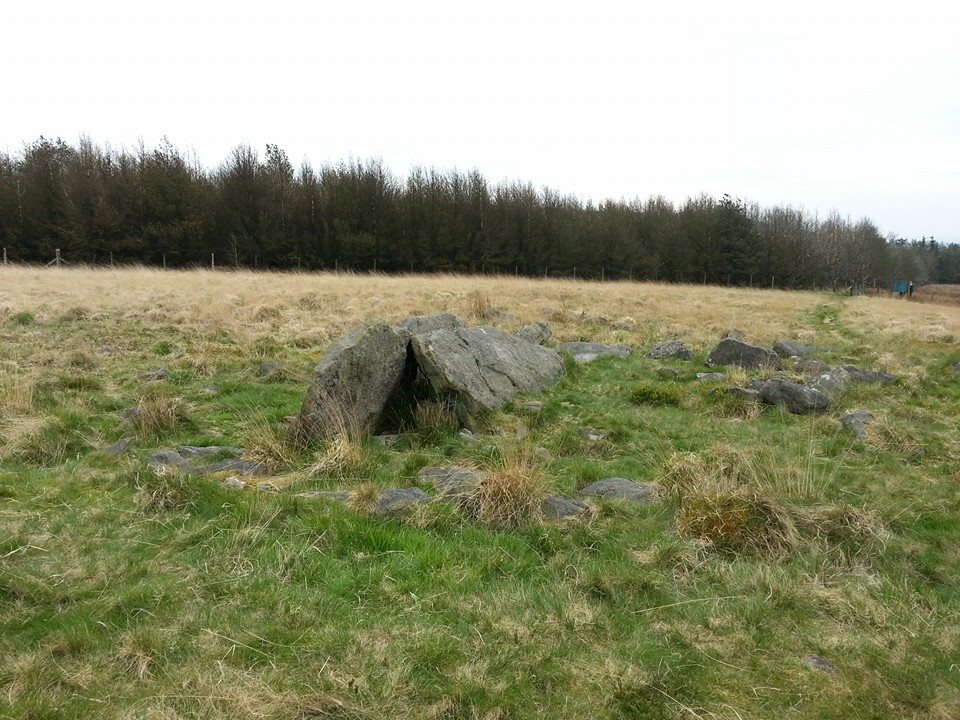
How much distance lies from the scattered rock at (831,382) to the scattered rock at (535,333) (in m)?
5.99

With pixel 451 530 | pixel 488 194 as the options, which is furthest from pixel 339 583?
pixel 488 194

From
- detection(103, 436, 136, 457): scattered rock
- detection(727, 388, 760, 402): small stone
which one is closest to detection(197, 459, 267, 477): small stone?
detection(103, 436, 136, 457): scattered rock

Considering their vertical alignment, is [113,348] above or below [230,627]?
above

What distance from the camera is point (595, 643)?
4.05 m

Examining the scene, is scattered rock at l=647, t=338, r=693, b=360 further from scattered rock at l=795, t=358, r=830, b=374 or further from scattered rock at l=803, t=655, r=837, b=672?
scattered rock at l=803, t=655, r=837, b=672

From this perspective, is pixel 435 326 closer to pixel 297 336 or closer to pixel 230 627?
pixel 297 336

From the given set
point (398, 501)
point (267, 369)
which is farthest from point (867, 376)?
point (267, 369)

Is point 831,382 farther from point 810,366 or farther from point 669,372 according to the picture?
point 669,372

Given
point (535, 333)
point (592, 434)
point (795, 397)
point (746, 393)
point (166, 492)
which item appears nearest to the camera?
point (166, 492)

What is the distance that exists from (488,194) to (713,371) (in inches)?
1520

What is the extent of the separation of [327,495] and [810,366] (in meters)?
10.2

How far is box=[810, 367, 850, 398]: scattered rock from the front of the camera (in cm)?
1070

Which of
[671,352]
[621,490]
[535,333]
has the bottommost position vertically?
[621,490]

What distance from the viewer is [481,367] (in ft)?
32.6
